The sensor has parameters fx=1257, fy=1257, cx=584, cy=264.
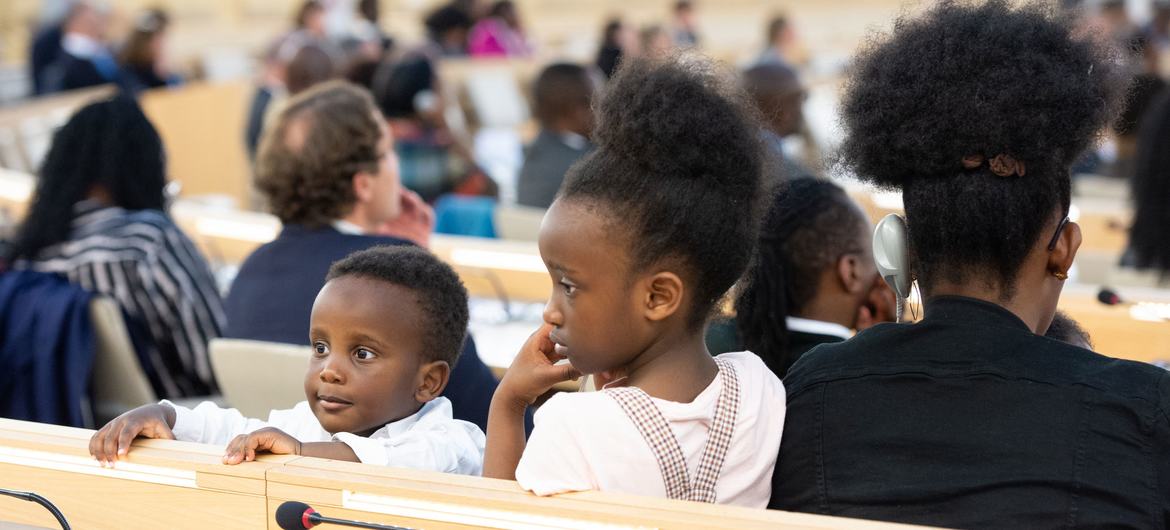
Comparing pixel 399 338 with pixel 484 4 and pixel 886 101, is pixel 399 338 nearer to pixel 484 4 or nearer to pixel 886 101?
pixel 886 101

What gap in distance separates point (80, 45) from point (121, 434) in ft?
26.3

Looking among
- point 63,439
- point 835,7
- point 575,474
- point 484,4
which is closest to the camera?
point 575,474

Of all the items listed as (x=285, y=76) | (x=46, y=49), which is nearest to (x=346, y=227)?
(x=285, y=76)

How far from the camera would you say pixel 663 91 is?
1.54 metres

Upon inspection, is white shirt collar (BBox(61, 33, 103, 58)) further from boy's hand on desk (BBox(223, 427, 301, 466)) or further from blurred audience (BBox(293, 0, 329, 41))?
boy's hand on desk (BBox(223, 427, 301, 466))

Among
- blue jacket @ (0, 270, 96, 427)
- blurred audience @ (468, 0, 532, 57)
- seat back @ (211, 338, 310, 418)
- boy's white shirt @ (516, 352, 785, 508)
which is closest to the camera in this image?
boy's white shirt @ (516, 352, 785, 508)

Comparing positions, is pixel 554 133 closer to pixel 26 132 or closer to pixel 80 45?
pixel 26 132

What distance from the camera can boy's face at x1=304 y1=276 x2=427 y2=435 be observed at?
74.8 inches

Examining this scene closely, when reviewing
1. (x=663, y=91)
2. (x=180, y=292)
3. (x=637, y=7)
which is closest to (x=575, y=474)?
(x=663, y=91)

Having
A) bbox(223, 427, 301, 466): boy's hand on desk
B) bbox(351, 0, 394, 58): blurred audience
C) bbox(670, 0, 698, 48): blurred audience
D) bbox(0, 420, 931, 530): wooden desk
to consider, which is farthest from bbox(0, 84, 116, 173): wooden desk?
bbox(670, 0, 698, 48): blurred audience

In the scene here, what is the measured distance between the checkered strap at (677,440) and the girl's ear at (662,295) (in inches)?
3.7

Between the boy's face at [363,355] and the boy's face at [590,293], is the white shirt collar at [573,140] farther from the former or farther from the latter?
the boy's face at [590,293]

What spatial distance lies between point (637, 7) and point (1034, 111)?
15.7 m

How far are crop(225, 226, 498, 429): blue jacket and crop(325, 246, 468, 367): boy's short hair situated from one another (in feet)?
2.10
